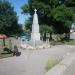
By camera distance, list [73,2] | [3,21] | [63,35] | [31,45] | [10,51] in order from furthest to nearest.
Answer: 1. [63,35]
2. [3,21]
3. [73,2]
4. [31,45]
5. [10,51]

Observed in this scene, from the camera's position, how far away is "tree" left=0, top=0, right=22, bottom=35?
56956mm

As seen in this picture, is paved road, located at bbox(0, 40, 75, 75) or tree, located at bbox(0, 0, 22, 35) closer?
paved road, located at bbox(0, 40, 75, 75)

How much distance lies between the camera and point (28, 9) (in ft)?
180

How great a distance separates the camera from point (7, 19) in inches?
2253

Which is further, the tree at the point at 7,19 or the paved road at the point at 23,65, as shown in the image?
the tree at the point at 7,19

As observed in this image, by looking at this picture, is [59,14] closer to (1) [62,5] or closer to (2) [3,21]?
(1) [62,5]

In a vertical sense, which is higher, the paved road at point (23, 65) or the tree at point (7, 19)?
the tree at point (7, 19)

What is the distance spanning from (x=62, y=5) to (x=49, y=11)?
2.92 meters

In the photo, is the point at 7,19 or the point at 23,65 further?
the point at 7,19

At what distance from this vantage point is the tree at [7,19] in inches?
2242

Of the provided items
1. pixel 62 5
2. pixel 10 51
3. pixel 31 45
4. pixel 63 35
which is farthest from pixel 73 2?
pixel 10 51

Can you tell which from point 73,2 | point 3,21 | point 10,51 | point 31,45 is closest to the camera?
point 10,51

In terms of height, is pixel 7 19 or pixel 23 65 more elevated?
pixel 7 19

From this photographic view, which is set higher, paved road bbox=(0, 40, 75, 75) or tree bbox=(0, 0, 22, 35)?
tree bbox=(0, 0, 22, 35)
